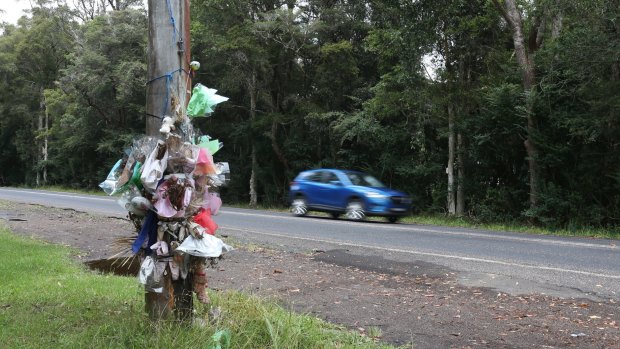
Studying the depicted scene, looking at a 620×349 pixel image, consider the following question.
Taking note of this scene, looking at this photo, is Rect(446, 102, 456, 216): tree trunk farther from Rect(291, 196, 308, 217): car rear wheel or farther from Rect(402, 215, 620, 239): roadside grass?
Rect(291, 196, 308, 217): car rear wheel

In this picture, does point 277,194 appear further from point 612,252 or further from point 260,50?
point 612,252

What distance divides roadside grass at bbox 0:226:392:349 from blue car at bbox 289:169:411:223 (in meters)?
12.1

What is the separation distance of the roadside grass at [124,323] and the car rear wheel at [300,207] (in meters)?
13.4

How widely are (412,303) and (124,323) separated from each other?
3363 millimetres

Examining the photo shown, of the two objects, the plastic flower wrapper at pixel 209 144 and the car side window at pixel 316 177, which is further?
the car side window at pixel 316 177

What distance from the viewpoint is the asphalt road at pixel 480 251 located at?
297 inches

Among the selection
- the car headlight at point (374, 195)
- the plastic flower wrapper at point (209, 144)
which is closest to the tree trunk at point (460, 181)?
the car headlight at point (374, 195)

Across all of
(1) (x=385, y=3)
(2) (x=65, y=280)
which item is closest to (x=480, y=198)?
(1) (x=385, y=3)

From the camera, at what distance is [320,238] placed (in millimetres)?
12461

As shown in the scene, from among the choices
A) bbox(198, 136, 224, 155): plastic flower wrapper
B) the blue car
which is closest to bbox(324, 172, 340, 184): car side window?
the blue car

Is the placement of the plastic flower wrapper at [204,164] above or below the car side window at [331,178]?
below

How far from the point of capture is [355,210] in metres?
18.0

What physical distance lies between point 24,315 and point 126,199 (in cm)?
176

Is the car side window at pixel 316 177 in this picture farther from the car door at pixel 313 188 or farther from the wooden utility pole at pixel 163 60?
the wooden utility pole at pixel 163 60
